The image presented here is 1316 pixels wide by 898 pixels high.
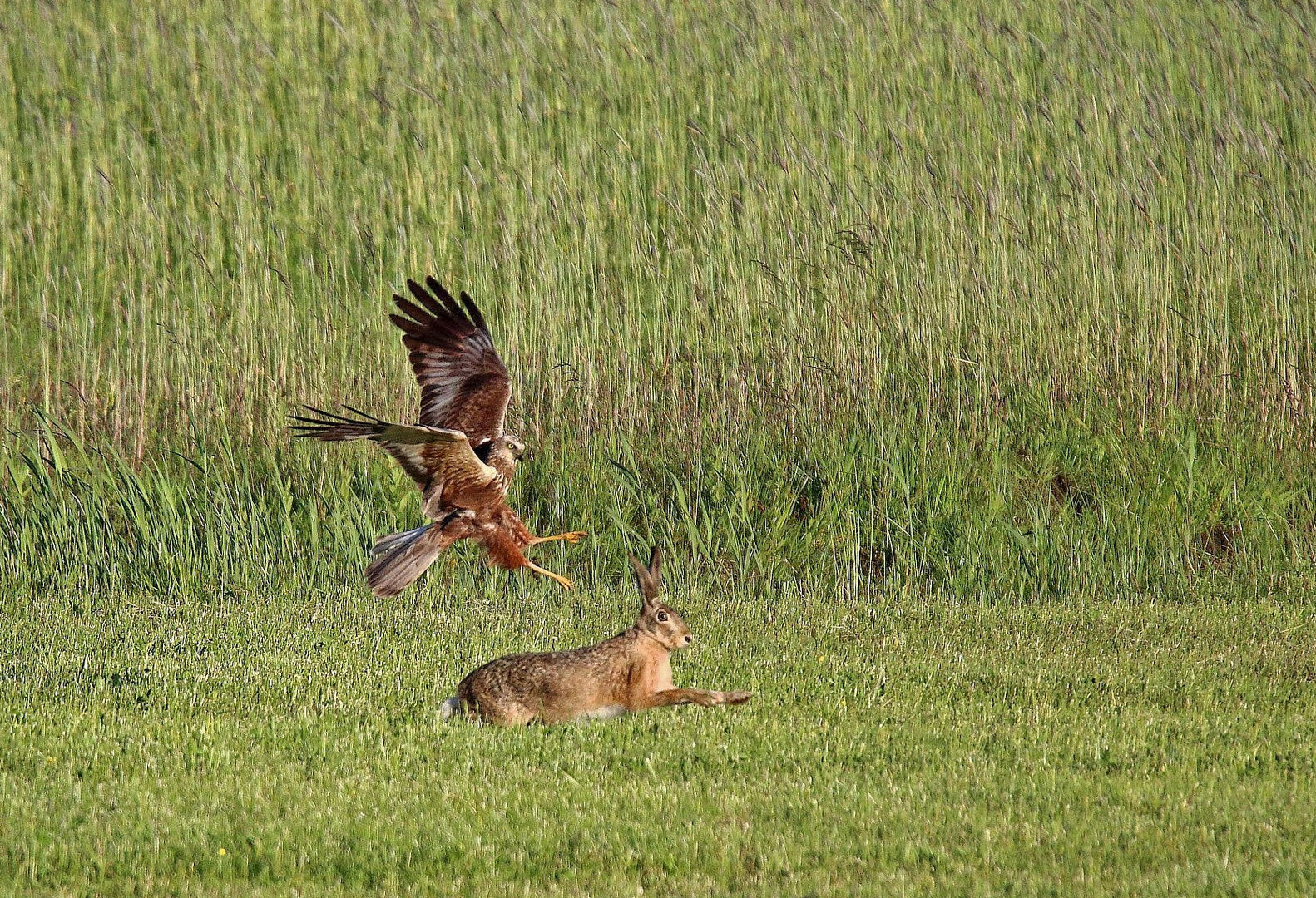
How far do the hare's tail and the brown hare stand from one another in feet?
3.80

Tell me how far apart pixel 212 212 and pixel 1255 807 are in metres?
8.20

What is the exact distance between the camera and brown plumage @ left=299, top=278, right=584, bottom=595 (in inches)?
254

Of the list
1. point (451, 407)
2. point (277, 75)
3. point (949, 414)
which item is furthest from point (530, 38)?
point (451, 407)

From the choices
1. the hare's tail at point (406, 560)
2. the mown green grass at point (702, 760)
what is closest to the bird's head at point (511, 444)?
the hare's tail at point (406, 560)

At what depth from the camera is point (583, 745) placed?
196 inches

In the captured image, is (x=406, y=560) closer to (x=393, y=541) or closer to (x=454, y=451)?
(x=393, y=541)

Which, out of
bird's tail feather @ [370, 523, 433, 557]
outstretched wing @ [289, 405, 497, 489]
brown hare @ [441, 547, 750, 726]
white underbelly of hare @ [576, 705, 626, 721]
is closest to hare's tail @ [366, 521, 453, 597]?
bird's tail feather @ [370, 523, 433, 557]

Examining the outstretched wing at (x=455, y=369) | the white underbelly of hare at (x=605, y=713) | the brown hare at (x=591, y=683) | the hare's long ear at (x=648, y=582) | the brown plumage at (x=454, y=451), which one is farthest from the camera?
the outstretched wing at (x=455, y=369)

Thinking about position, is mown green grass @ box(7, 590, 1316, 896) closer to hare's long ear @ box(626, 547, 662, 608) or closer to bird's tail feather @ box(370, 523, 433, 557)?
bird's tail feather @ box(370, 523, 433, 557)

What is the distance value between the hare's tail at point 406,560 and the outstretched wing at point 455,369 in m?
0.48

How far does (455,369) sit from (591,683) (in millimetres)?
1974

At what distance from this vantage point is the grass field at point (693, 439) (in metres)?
4.28

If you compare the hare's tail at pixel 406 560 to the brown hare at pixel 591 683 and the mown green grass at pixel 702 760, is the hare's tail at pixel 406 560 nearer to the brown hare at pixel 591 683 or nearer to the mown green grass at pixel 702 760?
the mown green grass at pixel 702 760

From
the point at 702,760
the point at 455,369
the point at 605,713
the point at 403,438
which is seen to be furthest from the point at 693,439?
the point at 702,760
